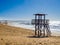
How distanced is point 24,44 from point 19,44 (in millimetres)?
574

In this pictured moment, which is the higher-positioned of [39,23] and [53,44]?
[39,23]

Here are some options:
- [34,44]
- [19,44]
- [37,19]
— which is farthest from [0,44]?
[37,19]

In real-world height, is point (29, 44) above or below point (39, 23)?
below

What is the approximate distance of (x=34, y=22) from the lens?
100 ft

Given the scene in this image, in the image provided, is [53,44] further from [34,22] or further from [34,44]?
[34,22]

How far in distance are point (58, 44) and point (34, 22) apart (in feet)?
35.9

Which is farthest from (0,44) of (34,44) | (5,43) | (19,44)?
(34,44)

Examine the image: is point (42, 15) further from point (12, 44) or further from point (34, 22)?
point (12, 44)

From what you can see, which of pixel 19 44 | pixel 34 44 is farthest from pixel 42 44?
pixel 19 44

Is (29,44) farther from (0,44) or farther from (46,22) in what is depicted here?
(46,22)

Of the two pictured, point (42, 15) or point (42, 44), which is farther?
point (42, 15)

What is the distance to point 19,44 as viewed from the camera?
19.5 meters

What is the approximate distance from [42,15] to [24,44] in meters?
11.3

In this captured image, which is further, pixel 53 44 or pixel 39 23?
pixel 39 23
